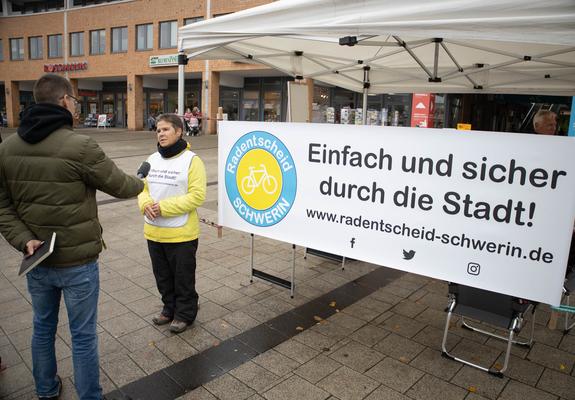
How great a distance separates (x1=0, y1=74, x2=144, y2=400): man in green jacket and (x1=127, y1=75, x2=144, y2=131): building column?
31.0 metres

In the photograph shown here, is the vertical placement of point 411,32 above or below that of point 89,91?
below

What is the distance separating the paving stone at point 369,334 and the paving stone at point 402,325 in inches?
3.8

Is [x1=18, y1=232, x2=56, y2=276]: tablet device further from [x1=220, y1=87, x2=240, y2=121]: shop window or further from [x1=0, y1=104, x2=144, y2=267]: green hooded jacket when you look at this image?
[x1=220, y1=87, x2=240, y2=121]: shop window

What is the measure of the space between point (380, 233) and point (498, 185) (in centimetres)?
89

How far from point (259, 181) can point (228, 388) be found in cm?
182

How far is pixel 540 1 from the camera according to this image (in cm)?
232

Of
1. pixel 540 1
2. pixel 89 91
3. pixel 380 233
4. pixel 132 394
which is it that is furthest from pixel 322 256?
pixel 89 91

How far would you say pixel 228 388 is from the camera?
294cm

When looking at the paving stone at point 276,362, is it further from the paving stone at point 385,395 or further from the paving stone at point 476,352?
the paving stone at point 476,352

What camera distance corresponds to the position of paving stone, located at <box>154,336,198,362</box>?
3289mm

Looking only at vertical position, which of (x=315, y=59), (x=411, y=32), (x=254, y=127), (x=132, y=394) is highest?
(x=315, y=59)

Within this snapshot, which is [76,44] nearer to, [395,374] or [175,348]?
[175,348]

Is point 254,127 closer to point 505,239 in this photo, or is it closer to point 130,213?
point 505,239

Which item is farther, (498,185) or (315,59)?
(315,59)
